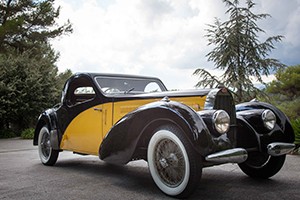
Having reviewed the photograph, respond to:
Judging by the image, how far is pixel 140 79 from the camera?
4.78m

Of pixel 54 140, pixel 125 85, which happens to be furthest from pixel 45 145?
pixel 125 85

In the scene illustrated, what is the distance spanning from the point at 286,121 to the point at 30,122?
Answer: 12.4m

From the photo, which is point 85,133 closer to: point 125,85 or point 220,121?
point 125,85

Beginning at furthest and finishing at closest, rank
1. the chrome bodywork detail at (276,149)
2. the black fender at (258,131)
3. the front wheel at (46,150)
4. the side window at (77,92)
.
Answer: the front wheel at (46,150)
the side window at (77,92)
the black fender at (258,131)
the chrome bodywork detail at (276,149)

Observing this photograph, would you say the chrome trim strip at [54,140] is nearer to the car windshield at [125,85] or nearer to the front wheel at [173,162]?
the car windshield at [125,85]

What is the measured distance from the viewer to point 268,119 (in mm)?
3438

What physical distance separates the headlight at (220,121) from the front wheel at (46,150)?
10.3 feet

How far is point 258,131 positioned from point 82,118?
7.94 feet

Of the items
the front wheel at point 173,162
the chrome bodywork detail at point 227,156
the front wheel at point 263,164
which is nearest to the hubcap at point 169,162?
the front wheel at point 173,162

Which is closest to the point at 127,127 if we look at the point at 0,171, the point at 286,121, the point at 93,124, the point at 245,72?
the point at 93,124

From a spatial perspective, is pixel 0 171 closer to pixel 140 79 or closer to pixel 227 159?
pixel 140 79

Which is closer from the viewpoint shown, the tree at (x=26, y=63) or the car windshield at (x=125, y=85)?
the car windshield at (x=125, y=85)

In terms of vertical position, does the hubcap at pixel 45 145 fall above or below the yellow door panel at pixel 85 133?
below

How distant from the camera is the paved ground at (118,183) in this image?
300 centimetres
